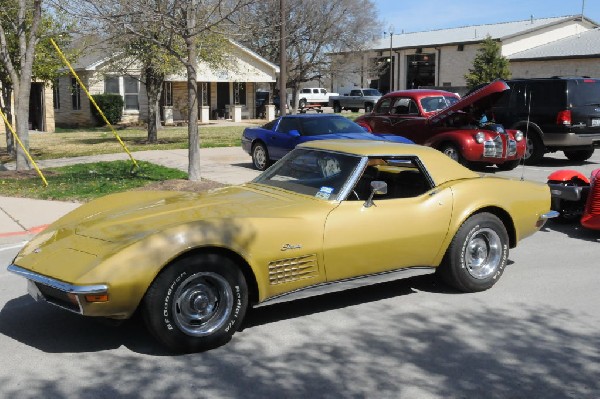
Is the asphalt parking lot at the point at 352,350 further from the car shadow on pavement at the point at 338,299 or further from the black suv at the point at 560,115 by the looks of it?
Answer: the black suv at the point at 560,115

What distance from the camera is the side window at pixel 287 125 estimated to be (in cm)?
1432

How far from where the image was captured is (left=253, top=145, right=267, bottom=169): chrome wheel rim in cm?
1492

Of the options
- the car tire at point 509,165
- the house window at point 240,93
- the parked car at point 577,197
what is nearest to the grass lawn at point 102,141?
the house window at point 240,93

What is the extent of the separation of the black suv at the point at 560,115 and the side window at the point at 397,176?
29.1ft

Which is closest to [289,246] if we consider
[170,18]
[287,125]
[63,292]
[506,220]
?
[63,292]

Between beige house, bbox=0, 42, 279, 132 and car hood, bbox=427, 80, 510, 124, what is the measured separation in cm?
1553

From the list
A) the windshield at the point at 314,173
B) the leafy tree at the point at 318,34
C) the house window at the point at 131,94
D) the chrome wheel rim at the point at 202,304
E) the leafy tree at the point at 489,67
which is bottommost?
the chrome wheel rim at the point at 202,304

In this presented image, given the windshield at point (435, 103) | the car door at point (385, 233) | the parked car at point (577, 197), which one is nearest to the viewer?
the car door at point (385, 233)

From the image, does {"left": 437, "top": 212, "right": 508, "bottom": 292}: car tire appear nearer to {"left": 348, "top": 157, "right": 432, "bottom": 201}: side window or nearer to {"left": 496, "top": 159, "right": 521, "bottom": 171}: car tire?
{"left": 348, "top": 157, "right": 432, "bottom": 201}: side window

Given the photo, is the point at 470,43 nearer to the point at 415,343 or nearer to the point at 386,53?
the point at 386,53

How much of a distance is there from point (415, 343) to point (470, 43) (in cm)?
4886

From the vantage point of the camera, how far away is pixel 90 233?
472 centimetres

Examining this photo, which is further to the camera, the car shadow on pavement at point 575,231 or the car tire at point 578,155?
the car tire at point 578,155

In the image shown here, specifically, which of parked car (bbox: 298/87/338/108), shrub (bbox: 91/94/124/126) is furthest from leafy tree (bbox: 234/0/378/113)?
shrub (bbox: 91/94/124/126)
